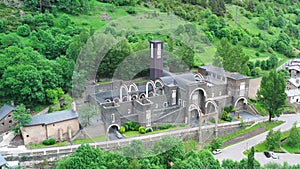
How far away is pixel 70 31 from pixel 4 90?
1347 centimetres

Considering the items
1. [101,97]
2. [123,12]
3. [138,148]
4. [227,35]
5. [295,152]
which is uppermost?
[123,12]

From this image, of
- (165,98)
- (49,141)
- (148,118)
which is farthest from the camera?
(165,98)

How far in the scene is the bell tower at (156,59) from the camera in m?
26.7

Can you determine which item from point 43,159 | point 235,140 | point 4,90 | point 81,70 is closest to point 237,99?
point 235,140

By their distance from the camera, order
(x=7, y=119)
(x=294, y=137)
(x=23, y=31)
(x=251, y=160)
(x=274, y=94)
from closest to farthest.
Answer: (x=251, y=160)
(x=294, y=137)
(x=7, y=119)
(x=274, y=94)
(x=23, y=31)

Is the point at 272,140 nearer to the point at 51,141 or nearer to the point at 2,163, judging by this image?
the point at 51,141

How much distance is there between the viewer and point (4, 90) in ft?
85.9

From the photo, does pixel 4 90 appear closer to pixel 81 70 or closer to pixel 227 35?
pixel 81 70

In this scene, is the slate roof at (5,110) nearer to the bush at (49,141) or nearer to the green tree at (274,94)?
the bush at (49,141)

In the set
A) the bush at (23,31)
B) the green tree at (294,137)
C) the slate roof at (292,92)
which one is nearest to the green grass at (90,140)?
the green tree at (294,137)

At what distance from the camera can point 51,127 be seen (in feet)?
73.2

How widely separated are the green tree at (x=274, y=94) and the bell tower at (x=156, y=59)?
8.31 metres

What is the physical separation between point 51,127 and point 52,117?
2.29 feet

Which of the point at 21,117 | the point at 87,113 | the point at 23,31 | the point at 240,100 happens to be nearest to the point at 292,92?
the point at 240,100
